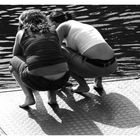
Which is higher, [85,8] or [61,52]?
[61,52]

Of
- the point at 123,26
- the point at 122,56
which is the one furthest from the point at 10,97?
the point at 123,26

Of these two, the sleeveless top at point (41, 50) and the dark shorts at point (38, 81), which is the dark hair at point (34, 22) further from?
the dark shorts at point (38, 81)

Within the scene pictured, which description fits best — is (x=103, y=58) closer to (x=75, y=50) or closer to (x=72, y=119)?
(x=75, y=50)

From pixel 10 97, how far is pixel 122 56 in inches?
123

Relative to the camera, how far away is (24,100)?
7406 mm

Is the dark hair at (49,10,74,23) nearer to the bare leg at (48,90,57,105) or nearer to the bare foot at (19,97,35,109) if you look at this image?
the bare leg at (48,90,57,105)

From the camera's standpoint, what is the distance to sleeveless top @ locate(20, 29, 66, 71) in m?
6.83

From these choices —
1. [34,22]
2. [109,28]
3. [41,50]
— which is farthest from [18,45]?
[109,28]

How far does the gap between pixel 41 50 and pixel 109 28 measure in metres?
5.10

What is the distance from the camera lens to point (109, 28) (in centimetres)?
1178

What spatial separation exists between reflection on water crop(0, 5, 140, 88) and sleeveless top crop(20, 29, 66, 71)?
1945 mm

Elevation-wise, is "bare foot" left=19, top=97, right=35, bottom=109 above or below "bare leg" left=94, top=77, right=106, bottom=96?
above

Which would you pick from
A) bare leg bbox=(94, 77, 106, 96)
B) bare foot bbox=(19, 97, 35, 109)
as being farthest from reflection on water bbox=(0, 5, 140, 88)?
bare foot bbox=(19, 97, 35, 109)

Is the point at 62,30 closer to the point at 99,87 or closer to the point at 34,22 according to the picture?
the point at 34,22
